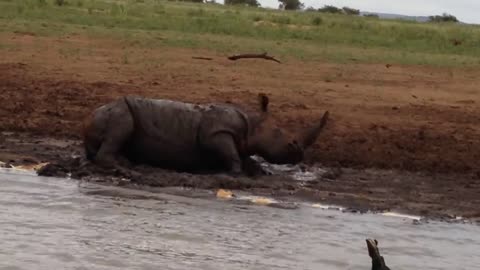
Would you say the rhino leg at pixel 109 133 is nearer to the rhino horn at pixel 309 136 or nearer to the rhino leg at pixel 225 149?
the rhino leg at pixel 225 149

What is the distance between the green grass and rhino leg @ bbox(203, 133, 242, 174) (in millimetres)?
8767

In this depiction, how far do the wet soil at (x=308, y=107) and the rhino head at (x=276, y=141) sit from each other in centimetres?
35

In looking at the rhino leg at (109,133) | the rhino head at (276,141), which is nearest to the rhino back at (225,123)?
the rhino head at (276,141)

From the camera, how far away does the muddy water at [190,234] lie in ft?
26.7

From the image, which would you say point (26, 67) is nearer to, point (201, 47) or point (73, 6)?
point (201, 47)

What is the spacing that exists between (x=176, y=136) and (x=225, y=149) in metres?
0.52

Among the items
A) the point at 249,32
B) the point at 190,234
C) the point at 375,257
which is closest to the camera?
the point at 375,257

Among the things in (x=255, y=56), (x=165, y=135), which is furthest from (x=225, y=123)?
(x=255, y=56)

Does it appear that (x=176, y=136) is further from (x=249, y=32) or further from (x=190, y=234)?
(x=249, y=32)

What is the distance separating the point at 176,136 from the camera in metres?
11.2

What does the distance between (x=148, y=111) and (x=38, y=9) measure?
15387 millimetres

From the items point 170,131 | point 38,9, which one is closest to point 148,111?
point 170,131

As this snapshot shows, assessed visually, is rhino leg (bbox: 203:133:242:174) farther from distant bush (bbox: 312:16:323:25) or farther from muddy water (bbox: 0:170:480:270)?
distant bush (bbox: 312:16:323:25)

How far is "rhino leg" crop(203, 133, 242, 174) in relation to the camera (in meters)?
11.1
